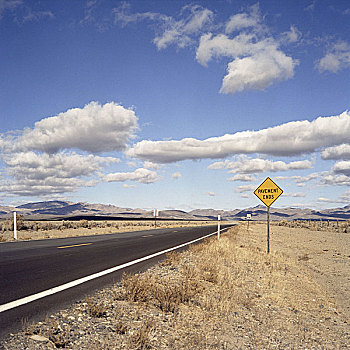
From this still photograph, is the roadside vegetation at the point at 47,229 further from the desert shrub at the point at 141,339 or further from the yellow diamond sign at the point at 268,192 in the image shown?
the desert shrub at the point at 141,339

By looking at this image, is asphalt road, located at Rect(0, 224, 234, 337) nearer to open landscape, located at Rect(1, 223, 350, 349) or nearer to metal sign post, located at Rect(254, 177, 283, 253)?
open landscape, located at Rect(1, 223, 350, 349)

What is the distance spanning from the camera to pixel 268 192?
1563 cm

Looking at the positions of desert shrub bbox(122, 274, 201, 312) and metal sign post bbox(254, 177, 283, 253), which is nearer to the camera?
desert shrub bbox(122, 274, 201, 312)

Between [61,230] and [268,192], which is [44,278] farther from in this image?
[61,230]

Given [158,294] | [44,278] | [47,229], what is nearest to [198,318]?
[158,294]

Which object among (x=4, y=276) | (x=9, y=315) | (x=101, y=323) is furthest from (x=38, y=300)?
(x=4, y=276)

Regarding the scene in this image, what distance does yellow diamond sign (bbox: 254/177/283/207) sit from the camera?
50.4ft

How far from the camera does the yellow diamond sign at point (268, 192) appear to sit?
15352mm

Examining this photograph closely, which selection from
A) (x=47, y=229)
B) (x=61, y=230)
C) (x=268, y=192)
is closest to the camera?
(x=268, y=192)

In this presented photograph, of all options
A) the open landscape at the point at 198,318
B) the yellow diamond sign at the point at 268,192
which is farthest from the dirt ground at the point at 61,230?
the open landscape at the point at 198,318

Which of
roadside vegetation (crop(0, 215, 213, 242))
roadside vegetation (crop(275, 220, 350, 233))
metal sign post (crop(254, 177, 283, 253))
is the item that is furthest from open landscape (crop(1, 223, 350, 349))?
roadside vegetation (crop(275, 220, 350, 233))

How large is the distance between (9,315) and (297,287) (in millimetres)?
7613

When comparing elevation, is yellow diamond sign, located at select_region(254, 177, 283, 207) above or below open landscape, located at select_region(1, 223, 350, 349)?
above

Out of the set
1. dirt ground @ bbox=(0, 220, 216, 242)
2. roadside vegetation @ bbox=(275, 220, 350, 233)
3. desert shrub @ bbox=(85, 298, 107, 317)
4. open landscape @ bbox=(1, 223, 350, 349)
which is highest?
desert shrub @ bbox=(85, 298, 107, 317)
